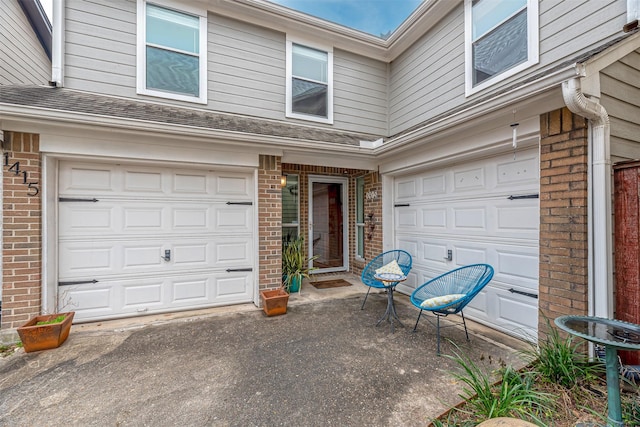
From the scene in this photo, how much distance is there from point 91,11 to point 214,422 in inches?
221

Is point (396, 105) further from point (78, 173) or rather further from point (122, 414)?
point (122, 414)

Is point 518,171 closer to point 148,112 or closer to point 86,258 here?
point 148,112

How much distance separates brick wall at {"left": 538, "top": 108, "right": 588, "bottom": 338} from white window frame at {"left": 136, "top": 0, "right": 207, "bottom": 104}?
4772 millimetres

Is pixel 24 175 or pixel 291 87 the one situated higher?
pixel 291 87

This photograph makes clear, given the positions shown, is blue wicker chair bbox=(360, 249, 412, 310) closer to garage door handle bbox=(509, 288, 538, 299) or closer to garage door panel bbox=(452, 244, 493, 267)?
garage door panel bbox=(452, 244, 493, 267)

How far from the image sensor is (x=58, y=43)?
12.3ft

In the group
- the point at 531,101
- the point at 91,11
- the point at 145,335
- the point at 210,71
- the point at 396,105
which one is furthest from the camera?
the point at 396,105

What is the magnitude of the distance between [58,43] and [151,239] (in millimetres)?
3019

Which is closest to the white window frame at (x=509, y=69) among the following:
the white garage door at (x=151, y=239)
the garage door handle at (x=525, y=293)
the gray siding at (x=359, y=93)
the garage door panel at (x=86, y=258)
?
the gray siding at (x=359, y=93)

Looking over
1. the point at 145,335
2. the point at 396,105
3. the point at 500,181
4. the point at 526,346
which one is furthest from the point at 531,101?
the point at 145,335

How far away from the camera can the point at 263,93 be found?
16.3 feet

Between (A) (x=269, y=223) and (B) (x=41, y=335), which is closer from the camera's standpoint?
(B) (x=41, y=335)

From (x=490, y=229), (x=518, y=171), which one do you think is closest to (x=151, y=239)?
(x=490, y=229)

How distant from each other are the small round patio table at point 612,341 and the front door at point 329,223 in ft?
15.7
